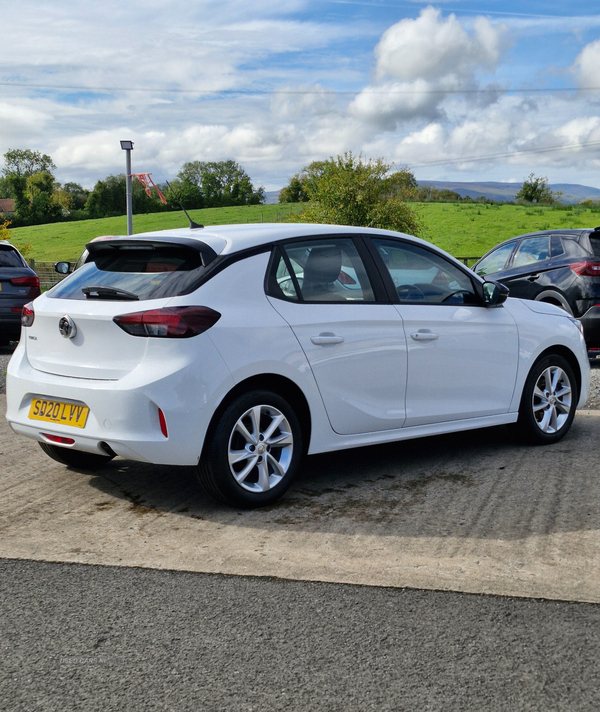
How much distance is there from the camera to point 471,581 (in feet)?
12.1

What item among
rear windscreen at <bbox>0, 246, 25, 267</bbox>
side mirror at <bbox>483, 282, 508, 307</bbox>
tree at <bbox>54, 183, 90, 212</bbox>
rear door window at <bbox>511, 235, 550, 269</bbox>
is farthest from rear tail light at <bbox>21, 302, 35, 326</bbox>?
tree at <bbox>54, 183, 90, 212</bbox>

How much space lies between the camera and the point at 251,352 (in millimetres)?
4613

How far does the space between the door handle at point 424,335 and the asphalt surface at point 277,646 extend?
→ 2.19 metres

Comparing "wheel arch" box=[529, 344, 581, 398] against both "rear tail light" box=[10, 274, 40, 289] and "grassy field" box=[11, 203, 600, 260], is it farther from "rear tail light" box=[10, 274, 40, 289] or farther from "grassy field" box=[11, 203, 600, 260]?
"grassy field" box=[11, 203, 600, 260]

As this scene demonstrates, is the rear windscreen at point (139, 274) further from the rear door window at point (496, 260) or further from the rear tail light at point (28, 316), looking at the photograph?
the rear door window at point (496, 260)

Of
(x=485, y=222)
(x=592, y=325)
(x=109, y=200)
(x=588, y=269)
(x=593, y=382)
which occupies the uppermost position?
(x=109, y=200)

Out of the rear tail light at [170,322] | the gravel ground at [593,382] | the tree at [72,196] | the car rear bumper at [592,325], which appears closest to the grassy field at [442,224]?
the tree at [72,196]

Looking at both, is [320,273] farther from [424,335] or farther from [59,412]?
[59,412]

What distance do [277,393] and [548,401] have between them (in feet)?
8.64

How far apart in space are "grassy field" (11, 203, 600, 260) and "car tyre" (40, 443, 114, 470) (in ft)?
147

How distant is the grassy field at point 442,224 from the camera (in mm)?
59125

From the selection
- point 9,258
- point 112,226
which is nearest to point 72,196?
point 112,226

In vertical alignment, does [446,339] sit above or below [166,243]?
below

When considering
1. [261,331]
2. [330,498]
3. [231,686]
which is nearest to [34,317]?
[261,331]
